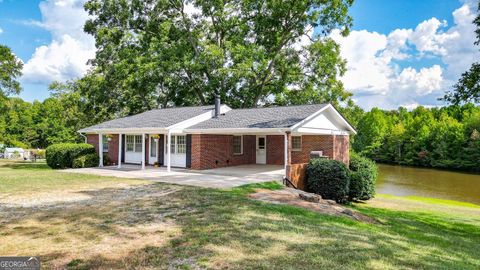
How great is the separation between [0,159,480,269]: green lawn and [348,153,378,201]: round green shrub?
624 cm

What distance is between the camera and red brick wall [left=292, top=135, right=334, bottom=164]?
62.9 ft

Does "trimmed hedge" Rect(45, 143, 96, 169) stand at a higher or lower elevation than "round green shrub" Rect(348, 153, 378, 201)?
higher

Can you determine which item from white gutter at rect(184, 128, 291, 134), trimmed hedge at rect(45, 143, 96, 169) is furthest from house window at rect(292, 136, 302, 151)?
trimmed hedge at rect(45, 143, 96, 169)

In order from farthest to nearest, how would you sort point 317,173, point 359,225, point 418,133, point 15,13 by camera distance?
point 418,133, point 15,13, point 317,173, point 359,225

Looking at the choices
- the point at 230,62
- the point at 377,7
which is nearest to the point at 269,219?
the point at 377,7

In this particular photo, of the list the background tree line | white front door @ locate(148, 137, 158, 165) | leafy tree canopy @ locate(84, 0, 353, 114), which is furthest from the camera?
the background tree line

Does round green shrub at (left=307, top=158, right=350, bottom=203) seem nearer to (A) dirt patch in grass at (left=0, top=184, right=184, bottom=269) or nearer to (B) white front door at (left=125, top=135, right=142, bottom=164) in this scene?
(A) dirt patch in grass at (left=0, top=184, right=184, bottom=269)

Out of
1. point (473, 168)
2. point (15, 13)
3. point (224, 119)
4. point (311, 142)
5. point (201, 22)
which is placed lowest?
point (473, 168)

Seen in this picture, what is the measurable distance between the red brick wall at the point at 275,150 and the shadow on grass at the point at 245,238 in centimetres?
1132

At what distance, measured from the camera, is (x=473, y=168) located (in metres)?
46.1

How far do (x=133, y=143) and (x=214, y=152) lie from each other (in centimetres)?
616

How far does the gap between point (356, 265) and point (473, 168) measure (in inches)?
2012

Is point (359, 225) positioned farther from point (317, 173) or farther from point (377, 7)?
point (377, 7)

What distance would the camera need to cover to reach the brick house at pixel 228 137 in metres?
17.2
